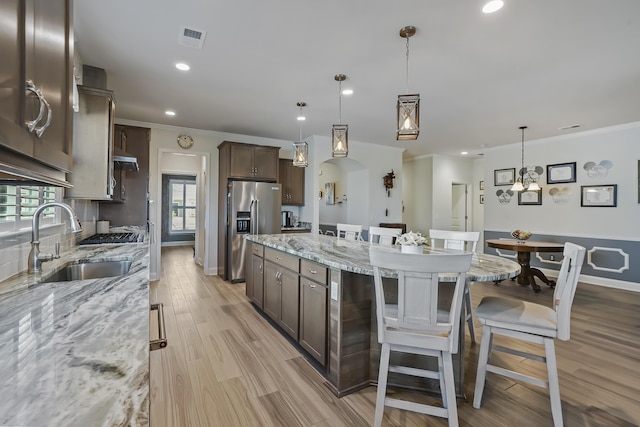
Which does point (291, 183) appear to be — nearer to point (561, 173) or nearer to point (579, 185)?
point (561, 173)

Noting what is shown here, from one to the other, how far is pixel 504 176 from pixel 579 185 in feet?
4.32

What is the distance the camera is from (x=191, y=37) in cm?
244

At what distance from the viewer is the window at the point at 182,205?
31.6 ft

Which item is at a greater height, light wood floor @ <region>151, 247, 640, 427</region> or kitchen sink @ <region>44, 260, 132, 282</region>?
kitchen sink @ <region>44, 260, 132, 282</region>

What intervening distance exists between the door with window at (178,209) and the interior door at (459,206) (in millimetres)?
7960

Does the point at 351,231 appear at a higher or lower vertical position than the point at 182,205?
lower

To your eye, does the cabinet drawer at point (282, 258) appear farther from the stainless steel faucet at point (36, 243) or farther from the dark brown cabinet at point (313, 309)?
the stainless steel faucet at point (36, 243)

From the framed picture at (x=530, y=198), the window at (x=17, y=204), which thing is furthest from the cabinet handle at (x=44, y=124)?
the framed picture at (x=530, y=198)

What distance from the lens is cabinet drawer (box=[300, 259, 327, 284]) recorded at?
2.14 metres

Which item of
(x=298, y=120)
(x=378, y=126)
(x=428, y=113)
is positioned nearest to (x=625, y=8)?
(x=428, y=113)

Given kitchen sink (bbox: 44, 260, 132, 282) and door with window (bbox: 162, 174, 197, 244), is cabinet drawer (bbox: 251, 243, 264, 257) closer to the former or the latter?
kitchen sink (bbox: 44, 260, 132, 282)

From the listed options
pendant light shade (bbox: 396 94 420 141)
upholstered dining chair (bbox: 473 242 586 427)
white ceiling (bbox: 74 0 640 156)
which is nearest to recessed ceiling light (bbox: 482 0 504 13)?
white ceiling (bbox: 74 0 640 156)

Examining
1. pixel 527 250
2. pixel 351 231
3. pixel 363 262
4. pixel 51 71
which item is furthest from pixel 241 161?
pixel 527 250

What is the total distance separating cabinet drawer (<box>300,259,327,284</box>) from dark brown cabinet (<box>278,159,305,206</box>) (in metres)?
3.50
